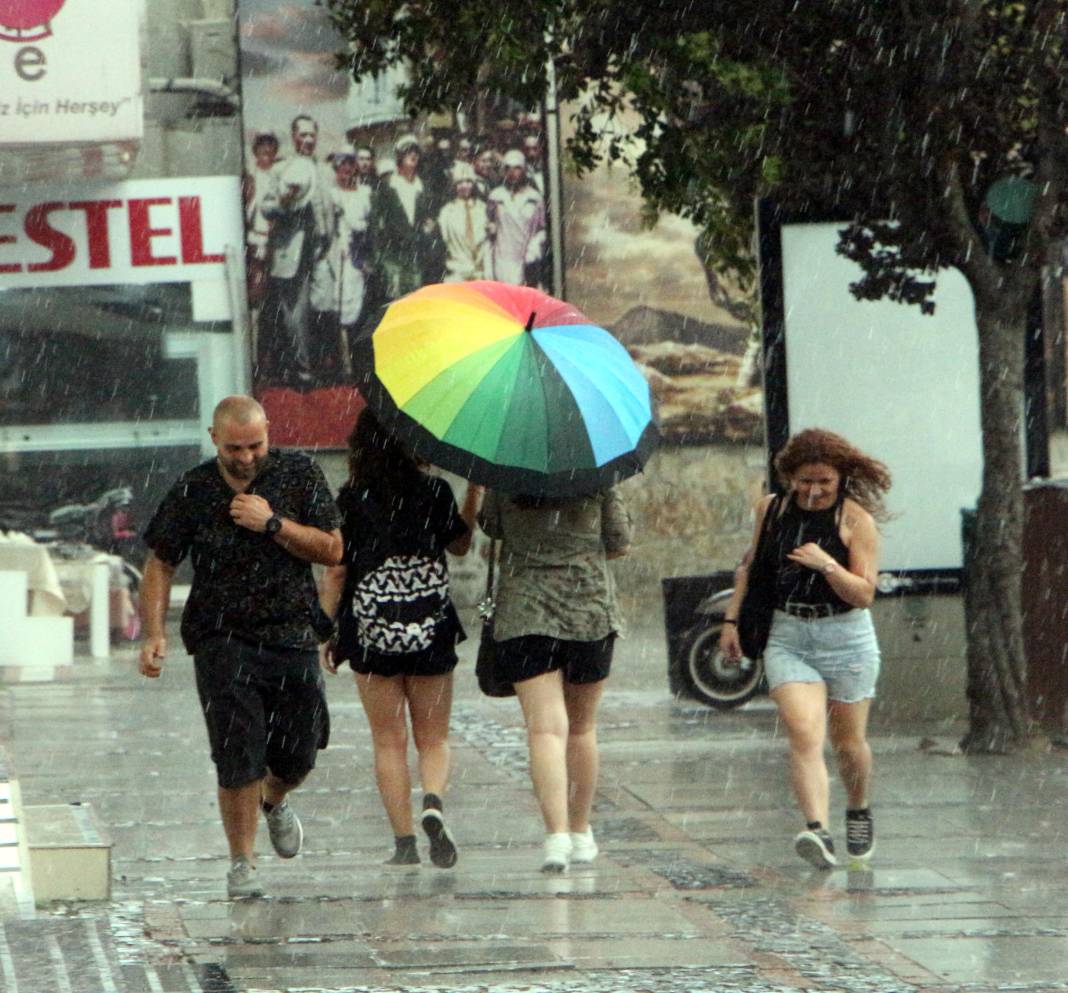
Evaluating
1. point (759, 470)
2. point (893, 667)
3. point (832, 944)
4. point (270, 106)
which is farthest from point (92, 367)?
point (832, 944)

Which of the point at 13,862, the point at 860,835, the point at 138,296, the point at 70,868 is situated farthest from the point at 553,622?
the point at 138,296

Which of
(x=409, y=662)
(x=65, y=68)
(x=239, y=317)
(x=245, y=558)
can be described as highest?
(x=65, y=68)

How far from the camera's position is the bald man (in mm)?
7199

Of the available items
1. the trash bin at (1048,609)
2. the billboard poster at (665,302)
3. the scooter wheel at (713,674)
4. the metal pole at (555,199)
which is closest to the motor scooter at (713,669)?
the scooter wheel at (713,674)

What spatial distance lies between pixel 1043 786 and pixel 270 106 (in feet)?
48.5

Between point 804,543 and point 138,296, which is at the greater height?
point 138,296

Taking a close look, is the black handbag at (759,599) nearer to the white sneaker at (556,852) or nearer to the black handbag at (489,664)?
the black handbag at (489,664)

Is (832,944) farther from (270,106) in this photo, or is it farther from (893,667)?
(270,106)

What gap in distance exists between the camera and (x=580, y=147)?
13.7 metres

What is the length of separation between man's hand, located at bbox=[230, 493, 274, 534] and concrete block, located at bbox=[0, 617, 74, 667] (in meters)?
9.58

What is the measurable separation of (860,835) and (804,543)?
3.41 feet

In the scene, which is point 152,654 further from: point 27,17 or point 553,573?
point 27,17

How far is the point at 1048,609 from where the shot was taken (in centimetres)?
1136

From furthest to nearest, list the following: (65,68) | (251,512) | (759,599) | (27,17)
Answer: (65,68), (27,17), (759,599), (251,512)
